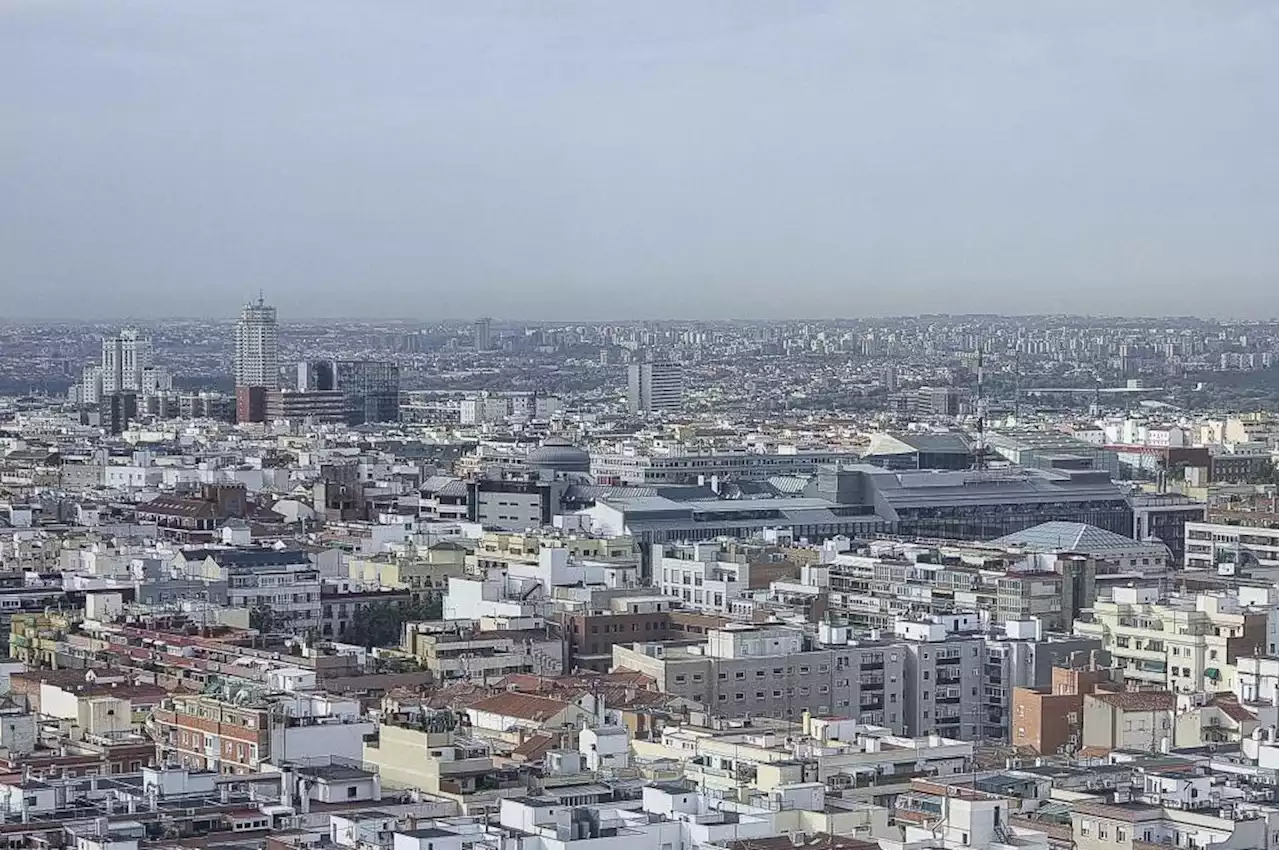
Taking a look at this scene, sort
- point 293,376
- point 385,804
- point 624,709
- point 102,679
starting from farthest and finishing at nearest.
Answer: point 293,376, point 102,679, point 624,709, point 385,804

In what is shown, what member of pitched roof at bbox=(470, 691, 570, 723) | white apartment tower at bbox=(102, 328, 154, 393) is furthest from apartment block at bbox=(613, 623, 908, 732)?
white apartment tower at bbox=(102, 328, 154, 393)

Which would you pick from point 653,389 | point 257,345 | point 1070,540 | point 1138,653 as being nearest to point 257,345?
point 257,345

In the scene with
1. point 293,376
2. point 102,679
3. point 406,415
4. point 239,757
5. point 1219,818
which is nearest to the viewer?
point 1219,818

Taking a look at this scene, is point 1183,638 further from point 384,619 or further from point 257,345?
point 257,345

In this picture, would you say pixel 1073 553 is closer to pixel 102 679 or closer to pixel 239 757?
pixel 102 679

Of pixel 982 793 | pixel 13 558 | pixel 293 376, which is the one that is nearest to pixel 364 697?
pixel 982 793

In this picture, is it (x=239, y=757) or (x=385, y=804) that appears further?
(x=239, y=757)

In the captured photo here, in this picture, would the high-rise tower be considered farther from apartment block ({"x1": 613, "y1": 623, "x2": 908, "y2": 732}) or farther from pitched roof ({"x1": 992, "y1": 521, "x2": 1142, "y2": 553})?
apartment block ({"x1": 613, "y1": 623, "x2": 908, "y2": 732})
